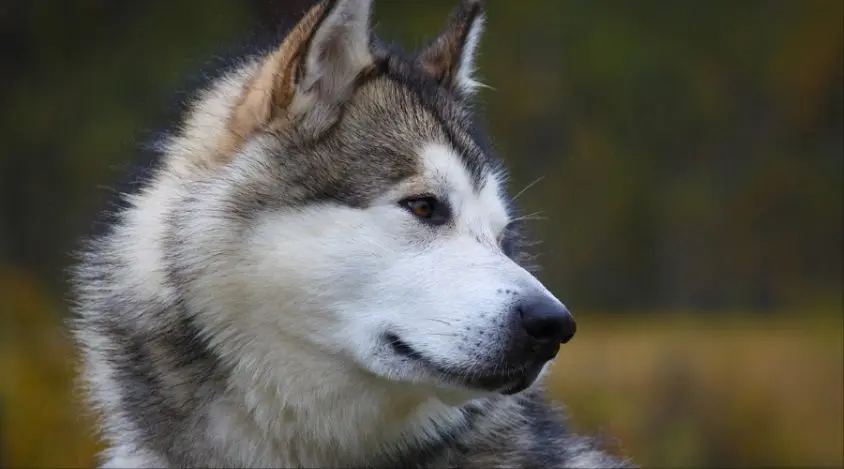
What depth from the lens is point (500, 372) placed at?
358cm

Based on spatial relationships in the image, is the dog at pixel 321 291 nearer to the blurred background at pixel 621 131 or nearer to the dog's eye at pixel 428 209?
the dog's eye at pixel 428 209

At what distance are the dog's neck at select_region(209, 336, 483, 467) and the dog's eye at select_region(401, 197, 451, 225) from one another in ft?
1.75

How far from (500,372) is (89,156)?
54.0ft

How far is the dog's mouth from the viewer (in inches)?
141

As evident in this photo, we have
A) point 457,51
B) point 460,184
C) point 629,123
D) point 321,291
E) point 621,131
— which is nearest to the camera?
point 321,291

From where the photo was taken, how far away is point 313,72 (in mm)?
3904

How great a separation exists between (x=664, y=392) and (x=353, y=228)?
8.93 meters

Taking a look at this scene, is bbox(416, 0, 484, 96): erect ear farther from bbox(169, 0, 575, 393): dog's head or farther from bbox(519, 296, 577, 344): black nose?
bbox(519, 296, 577, 344): black nose

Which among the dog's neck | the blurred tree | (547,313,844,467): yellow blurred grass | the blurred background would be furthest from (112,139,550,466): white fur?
the blurred tree

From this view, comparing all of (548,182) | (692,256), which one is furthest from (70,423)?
(692,256)

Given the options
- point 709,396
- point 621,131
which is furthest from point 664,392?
point 621,131

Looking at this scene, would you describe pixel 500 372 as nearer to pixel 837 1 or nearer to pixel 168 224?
pixel 168 224

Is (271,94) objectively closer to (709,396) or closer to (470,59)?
(470,59)

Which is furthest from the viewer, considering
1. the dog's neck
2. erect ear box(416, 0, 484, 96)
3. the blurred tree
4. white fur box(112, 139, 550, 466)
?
the blurred tree
